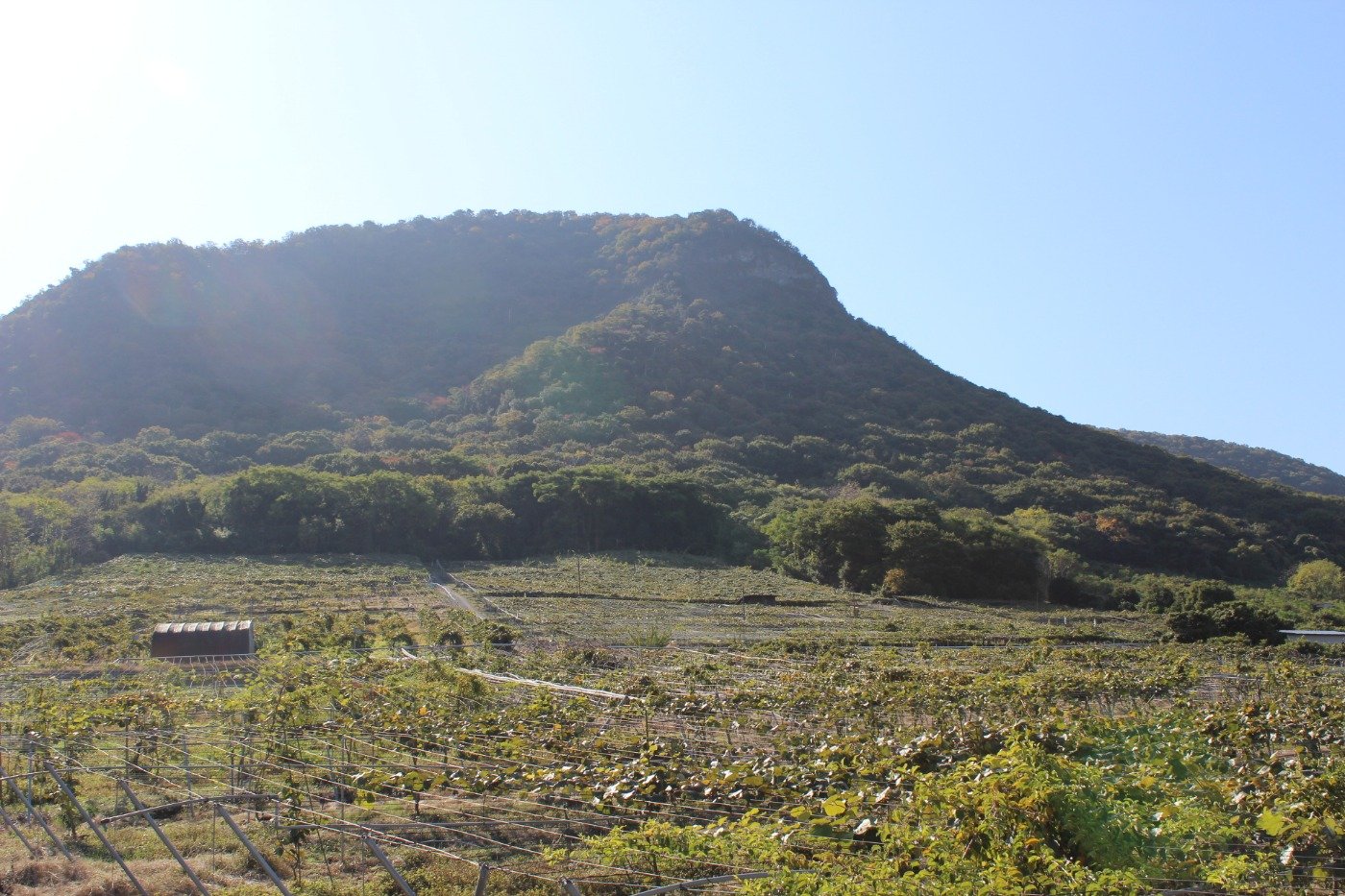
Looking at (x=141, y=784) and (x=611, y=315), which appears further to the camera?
(x=611, y=315)

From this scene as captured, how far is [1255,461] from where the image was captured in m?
116

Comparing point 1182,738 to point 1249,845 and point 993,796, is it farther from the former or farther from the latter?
point 993,796

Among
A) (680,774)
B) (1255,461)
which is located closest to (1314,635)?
(680,774)

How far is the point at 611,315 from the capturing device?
3907 inches

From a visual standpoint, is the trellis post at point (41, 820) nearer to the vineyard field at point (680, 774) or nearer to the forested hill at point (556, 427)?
the vineyard field at point (680, 774)

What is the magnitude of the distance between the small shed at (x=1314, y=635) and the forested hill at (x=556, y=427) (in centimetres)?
1465

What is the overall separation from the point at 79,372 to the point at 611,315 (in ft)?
145

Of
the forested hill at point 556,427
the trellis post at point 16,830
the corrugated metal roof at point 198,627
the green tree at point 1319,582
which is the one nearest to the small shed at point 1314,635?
the forested hill at point 556,427

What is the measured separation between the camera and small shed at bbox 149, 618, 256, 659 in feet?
68.4

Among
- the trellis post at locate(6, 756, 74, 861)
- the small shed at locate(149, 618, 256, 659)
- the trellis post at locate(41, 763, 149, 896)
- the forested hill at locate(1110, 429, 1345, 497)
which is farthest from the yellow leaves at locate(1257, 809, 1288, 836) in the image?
the forested hill at locate(1110, 429, 1345, 497)

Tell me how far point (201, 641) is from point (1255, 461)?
392ft

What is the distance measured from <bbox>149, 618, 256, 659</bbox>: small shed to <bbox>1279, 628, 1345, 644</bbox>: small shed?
74.4 feet

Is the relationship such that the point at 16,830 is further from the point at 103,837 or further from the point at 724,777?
the point at 724,777

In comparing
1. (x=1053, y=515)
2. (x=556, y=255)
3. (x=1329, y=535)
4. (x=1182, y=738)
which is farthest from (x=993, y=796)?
(x=556, y=255)
